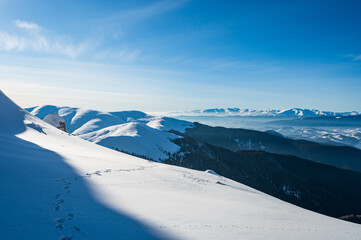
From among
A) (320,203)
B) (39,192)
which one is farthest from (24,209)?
(320,203)

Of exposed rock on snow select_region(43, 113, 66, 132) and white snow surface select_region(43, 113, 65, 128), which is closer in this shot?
white snow surface select_region(43, 113, 65, 128)

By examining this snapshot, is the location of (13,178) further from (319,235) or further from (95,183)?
(319,235)

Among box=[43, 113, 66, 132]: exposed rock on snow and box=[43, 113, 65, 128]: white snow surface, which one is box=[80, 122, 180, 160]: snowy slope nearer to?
box=[43, 113, 66, 132]: exposed rock on snow

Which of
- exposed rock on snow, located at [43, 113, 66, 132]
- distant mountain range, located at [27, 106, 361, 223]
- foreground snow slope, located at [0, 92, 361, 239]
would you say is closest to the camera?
foreground snow slope, located at [0, 92, 361, 239]

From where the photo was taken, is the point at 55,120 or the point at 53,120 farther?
the point at 55,120

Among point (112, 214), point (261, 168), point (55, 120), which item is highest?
point (55, 120)

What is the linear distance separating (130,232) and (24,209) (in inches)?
132

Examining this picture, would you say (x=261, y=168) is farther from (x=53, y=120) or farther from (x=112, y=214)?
(x=112, y=214)

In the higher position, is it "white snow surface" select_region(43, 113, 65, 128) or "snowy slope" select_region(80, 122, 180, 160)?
"white snow surface" select_region(43, 113, 65, 128)

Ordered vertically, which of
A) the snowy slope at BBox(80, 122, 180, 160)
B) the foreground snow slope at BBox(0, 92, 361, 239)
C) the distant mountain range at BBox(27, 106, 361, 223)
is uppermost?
the foreground snow slope at BBox(0, 92, 361, 239)

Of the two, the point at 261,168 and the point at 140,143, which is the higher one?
the point at 140,143

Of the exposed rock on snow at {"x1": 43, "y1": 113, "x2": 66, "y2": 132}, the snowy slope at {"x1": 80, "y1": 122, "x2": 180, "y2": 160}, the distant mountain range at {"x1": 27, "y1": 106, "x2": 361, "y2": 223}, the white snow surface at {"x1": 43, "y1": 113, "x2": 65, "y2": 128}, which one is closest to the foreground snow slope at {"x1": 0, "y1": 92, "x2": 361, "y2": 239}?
the white snow surface at {"x1": 43, "y1": 113, "x2": 65, "y2": 128}

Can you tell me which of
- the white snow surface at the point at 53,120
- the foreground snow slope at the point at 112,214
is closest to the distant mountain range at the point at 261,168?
the white snow surface at the point at 53,120

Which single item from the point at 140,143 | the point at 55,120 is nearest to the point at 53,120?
the point at 55,120
